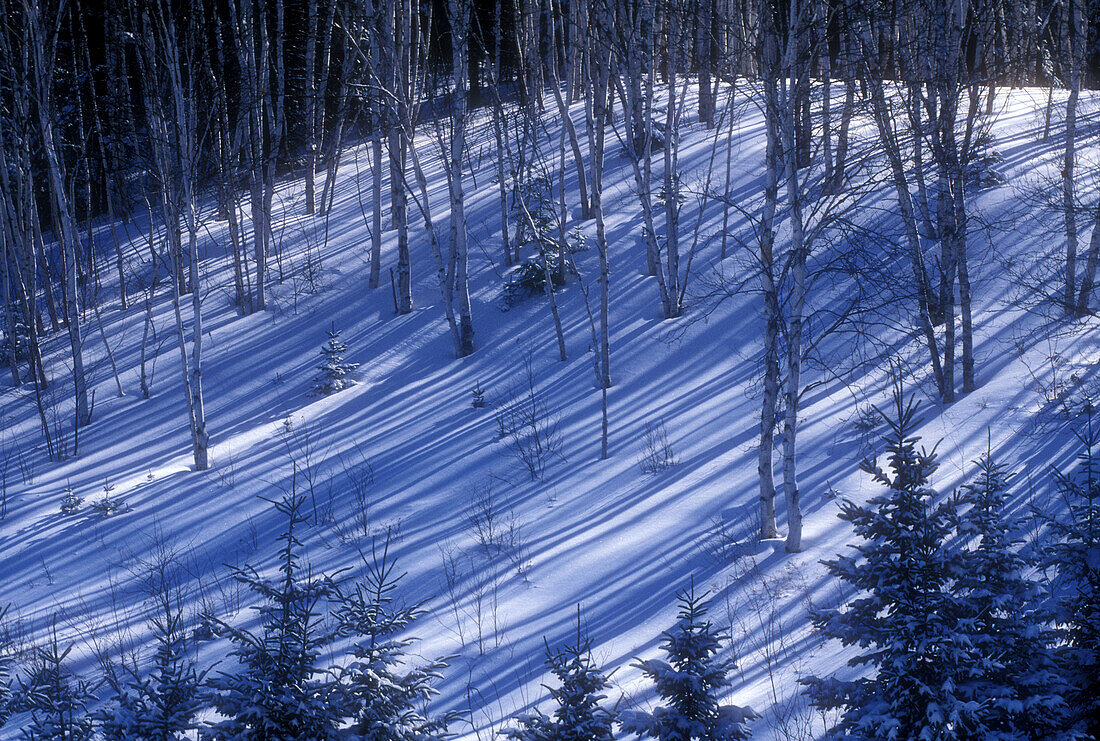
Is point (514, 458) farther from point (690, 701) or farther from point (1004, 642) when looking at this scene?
point (1004, 642)

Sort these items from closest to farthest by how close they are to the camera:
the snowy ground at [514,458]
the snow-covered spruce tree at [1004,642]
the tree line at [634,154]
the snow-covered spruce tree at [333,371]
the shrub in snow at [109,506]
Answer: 1. the snow-covered spruce tree at [1004,642]
2. the snowy ground at [514,458]
3. the tree line at [634,154]
4. the shrub in snow at [109,506]
5. the snow-covered spruce tree at [333,371]

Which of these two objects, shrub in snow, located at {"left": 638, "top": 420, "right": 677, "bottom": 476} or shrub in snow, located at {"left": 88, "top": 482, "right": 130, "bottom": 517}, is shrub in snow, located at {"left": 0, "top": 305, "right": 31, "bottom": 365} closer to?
shrub in snow, located at {"left": 88, "top": 482, "right": 130, "bottom": 517}

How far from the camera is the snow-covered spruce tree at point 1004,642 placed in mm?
3172

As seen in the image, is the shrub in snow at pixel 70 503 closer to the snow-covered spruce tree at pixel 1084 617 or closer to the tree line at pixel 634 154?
the tree line at pixel 634 154

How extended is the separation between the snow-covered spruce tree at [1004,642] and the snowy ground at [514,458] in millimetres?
1521

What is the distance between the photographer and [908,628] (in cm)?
308

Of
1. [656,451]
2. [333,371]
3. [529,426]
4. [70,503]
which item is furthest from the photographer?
[333,371]

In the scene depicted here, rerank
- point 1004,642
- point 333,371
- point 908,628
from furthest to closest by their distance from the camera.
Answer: point 333,371, point 1004,642, point 908,628

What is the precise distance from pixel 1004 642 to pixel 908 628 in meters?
0.58

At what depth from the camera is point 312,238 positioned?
20.0 metres

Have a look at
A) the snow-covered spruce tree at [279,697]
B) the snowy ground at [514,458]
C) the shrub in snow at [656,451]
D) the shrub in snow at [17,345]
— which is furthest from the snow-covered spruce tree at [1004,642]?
the shrub in snow at [17,345]

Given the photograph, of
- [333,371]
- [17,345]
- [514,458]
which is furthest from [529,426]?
[17,345]

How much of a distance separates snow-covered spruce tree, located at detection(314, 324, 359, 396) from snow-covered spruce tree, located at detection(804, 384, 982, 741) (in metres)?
11.2

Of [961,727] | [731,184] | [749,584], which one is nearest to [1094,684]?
[961,727]
